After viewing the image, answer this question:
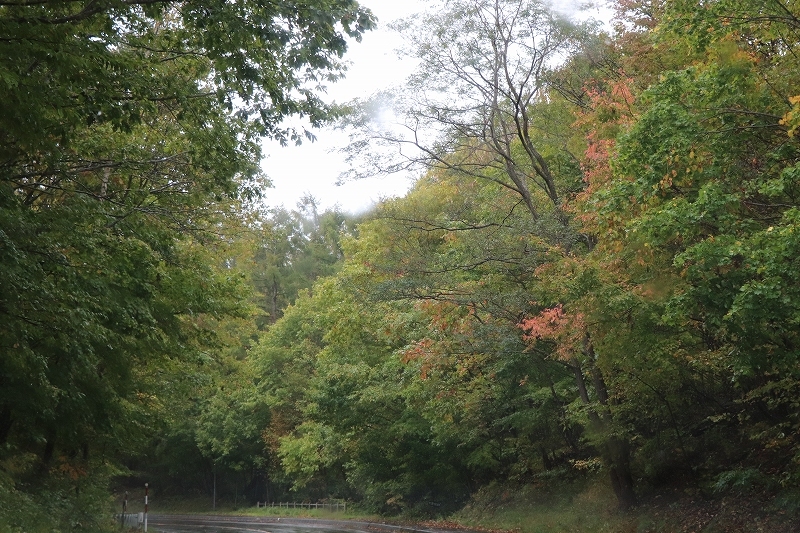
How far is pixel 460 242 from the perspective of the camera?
20.8 meters

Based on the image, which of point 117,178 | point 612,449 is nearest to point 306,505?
point 612,449

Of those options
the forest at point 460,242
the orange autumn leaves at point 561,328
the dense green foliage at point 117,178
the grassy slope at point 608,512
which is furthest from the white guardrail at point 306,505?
the orange autumn leaves at point 561,328

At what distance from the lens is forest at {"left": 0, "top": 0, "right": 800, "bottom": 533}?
9.88 m

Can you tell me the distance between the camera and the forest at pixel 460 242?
9.88 meters

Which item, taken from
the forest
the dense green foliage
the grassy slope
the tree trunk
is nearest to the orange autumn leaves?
the forest

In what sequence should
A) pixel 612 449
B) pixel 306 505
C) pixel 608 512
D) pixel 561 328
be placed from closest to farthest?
1. pixel 561 328
2. pixel 612 449
3. pixel 608 512
4. pixel 306 505

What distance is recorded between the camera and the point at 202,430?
162ft

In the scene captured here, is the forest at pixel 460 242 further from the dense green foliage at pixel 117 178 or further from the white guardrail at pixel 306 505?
the white guardrail at pixel 306 505

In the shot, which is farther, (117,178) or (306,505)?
(306,505)

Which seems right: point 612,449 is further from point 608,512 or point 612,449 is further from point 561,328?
point 561,328

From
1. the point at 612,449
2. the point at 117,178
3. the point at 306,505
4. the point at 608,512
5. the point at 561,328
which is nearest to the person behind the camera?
the point at 117,178

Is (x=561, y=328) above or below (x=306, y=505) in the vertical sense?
above

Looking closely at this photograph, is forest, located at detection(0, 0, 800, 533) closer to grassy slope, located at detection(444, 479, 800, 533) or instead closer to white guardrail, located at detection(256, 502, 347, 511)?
grassy slope, located at detection(444, 479, 800, 533)

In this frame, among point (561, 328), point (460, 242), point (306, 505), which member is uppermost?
point (460, 242)
